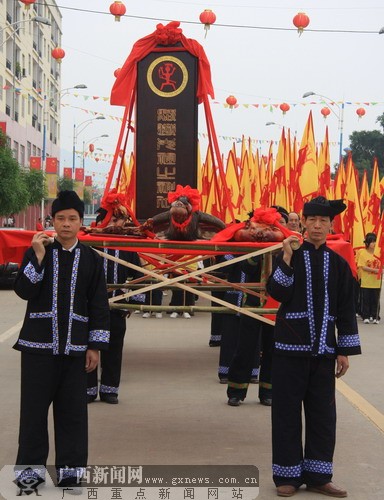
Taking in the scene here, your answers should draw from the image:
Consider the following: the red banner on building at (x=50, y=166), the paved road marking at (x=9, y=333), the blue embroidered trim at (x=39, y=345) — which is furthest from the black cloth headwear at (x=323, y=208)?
the red banner on building at (x=50, y=166)

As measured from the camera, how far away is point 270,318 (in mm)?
6801

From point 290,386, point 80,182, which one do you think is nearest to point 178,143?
point 290,386

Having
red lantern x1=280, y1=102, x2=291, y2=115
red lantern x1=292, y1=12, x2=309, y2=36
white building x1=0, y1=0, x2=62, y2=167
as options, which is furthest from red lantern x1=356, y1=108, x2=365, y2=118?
red lantern x1=292, y1=12, x2=309, y2=36

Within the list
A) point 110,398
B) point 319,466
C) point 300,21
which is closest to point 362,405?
point 110,398

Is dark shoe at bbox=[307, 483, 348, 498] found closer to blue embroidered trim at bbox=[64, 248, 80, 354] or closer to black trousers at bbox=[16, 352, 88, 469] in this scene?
black trousers at bbox=[16, 352, 88, 469]

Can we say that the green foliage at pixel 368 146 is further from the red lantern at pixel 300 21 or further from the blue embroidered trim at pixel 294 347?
the blue embroidered trim at pixel 294 347

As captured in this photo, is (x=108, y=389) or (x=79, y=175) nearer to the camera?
(x=108, y=389)

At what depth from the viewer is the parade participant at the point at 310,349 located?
534 centimetres

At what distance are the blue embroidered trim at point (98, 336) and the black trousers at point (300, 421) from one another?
109 centimetres

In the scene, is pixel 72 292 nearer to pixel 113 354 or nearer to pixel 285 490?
pixel 285 490

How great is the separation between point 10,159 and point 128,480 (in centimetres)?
2404

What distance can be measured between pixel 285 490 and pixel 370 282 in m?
10.9

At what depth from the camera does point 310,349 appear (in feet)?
17.5

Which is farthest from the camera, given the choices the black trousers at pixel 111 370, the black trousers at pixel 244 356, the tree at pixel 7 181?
the tree at pixel 7 181
